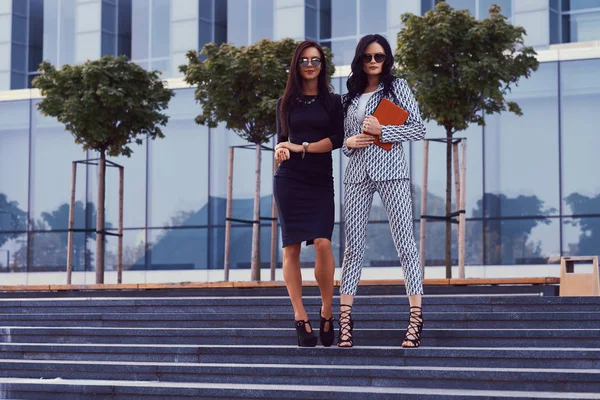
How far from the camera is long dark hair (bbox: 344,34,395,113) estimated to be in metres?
7.07

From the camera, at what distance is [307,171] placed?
7109 mm

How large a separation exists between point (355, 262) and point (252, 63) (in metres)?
8.04

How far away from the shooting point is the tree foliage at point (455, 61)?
13734mm

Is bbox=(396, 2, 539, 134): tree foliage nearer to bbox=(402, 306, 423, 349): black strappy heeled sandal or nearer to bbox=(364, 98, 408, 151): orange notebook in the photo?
bbox=(364, 98, 408, 151): orange notebook

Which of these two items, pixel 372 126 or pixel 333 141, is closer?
pixel 372 126

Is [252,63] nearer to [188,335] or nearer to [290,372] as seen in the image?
[188,335]

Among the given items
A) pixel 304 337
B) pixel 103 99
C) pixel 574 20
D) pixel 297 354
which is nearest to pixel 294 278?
pixel 304 337

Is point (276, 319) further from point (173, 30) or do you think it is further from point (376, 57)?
point (173, 30)

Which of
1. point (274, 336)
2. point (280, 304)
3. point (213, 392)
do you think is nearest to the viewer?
point (213, 392)

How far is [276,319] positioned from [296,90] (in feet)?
6.96

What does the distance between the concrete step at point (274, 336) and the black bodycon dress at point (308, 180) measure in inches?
37.2

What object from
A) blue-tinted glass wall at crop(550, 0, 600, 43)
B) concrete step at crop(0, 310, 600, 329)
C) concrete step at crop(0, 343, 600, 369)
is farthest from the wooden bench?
Result: blue-tinted glass wall at crop(550, 0, 600, 43)

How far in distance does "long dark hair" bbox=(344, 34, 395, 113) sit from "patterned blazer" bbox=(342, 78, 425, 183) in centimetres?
3

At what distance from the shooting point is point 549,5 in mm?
20562
